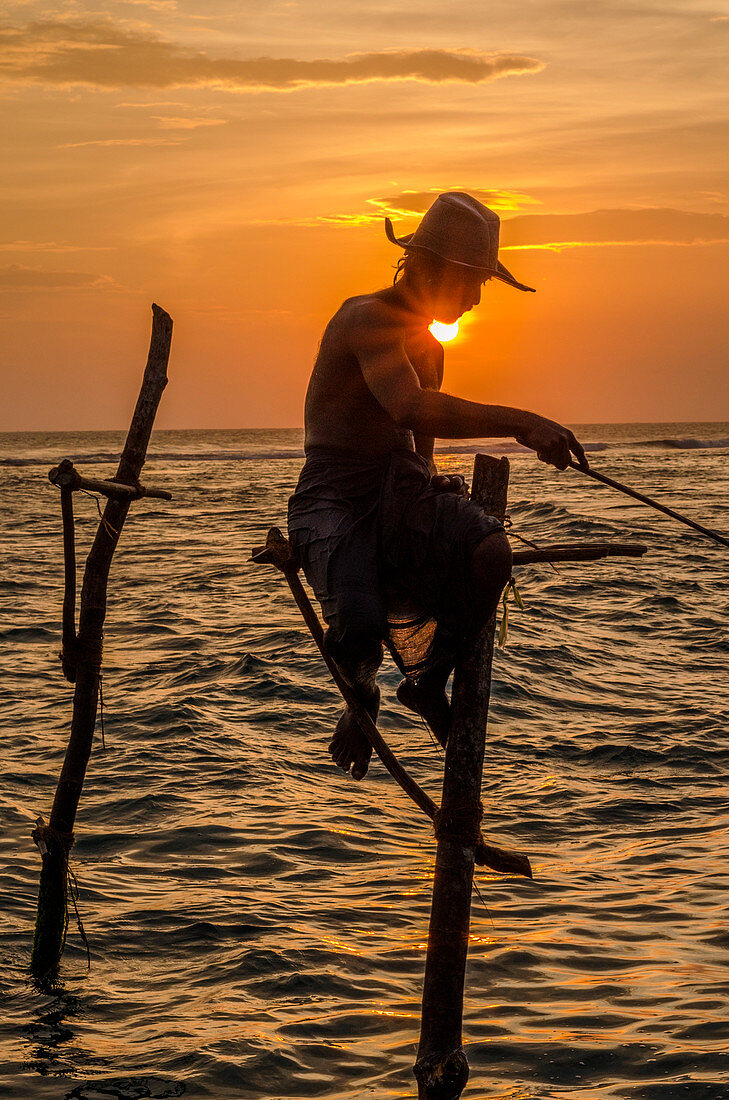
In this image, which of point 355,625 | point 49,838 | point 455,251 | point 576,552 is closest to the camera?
point 455,251

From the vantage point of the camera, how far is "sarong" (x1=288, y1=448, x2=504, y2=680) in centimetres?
390

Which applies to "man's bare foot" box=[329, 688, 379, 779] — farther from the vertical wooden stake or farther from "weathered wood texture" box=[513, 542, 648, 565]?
"weathered wood texture" box=[513, 542, 648, 565]

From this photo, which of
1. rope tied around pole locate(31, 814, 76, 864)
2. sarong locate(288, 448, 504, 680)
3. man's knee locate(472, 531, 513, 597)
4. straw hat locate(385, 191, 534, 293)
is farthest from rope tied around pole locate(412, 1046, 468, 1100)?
rope tied around pole locate(31, 814, 76, 864)

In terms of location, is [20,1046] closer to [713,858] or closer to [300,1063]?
[300,1063]

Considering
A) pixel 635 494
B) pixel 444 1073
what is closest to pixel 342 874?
pixel 444 1073

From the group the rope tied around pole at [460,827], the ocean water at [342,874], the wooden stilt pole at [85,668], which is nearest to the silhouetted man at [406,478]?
the rope tied around pole at [460,827]

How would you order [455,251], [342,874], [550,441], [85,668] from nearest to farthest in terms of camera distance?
1. [550,441]
2. [455,251]
3. [85,668]
4. [342,874]

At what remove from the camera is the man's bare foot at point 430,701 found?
423cm

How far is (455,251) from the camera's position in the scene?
3.90m

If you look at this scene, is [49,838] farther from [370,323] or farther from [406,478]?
[370,323]

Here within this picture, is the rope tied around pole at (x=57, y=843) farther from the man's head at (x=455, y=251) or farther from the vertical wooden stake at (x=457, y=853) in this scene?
the man's head at (x=455, y=251)

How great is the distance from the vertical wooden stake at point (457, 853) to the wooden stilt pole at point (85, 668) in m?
2.87

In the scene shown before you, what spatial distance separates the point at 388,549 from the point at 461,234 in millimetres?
1079

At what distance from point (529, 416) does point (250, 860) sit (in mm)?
5186
